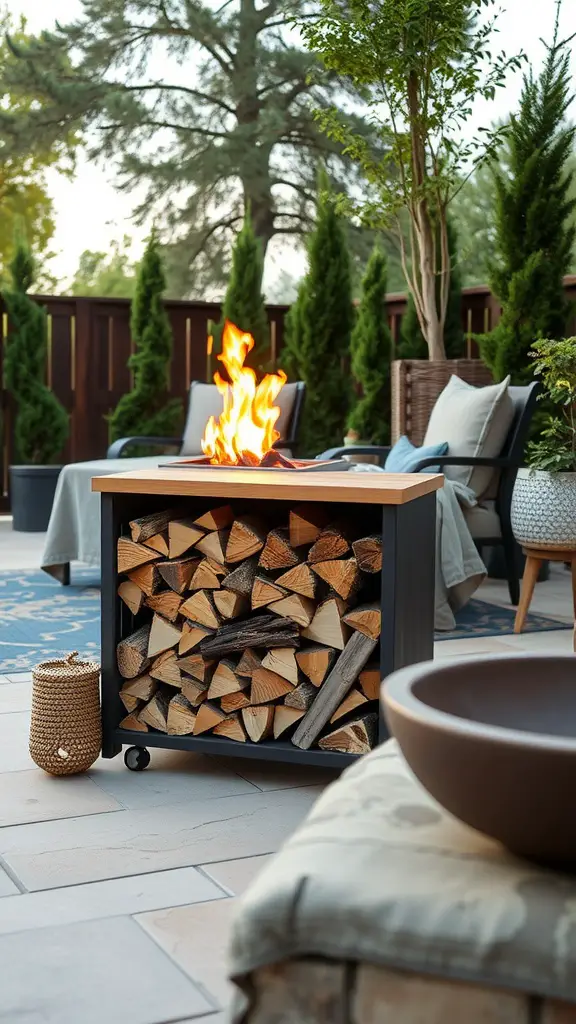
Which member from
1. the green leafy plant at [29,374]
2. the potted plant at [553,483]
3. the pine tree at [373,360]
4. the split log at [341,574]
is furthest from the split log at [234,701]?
the green leafy plant at [29,374]

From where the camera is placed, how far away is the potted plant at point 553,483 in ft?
12.9

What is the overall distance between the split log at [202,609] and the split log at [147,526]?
0.56 ft

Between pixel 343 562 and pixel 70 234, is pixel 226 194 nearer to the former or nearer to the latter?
pixel 70 234

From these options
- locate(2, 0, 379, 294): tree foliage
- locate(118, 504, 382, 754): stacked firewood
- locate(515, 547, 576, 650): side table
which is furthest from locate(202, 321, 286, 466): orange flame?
locate(2, 0, 379, 294): tree foliage

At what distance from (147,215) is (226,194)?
0.87 metres

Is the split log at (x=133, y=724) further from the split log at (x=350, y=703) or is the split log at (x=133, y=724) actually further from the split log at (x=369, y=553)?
the split log at (x=369, y=553)

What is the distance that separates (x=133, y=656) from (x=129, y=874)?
2.21ft

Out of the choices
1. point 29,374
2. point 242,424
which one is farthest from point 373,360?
point 242,424

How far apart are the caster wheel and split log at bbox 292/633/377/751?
38 cm

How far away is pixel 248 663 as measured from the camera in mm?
2523

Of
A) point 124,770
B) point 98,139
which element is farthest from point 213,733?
point 98,139

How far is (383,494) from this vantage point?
2.36m

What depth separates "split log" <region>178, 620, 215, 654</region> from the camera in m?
2.56

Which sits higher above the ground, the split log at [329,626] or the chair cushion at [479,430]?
the chair cushion at [479,430]
